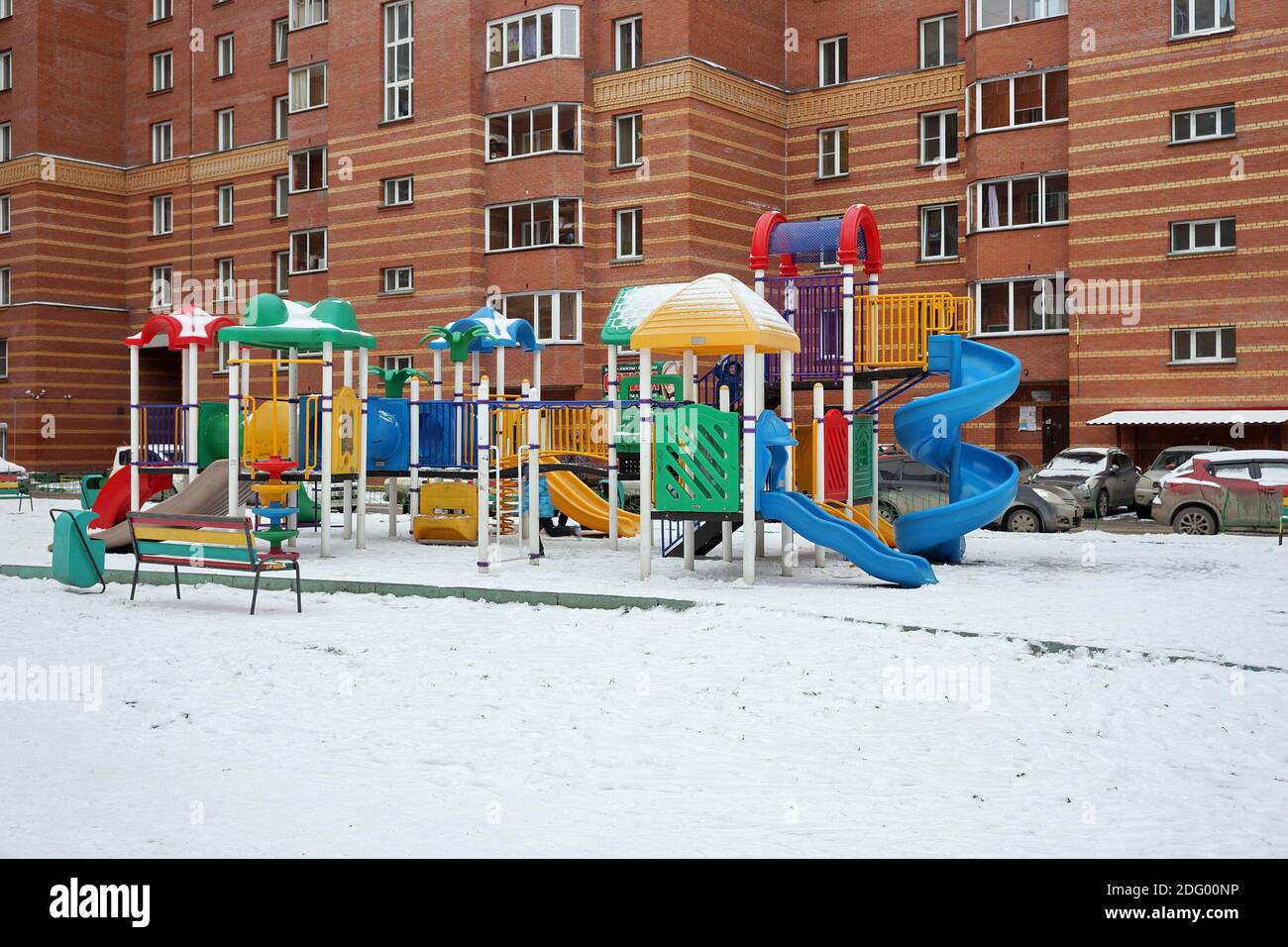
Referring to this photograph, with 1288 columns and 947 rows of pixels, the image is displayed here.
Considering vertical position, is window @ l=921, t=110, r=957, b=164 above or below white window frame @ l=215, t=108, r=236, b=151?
below

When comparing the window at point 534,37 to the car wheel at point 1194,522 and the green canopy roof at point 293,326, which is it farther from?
the car wheel at point 1194,522

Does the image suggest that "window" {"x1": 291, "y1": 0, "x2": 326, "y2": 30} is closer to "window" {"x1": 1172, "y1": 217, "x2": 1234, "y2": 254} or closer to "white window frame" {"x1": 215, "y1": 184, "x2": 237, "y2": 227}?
"white window frame" {"x1": 215, "y1": 184, "x2": 237, "y2": 227}

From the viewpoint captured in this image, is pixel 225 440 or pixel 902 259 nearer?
pixel 225 440

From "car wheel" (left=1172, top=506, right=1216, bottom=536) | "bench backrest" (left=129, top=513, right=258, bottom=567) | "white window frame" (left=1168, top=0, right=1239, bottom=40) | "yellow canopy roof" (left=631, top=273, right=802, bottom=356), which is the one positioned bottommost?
"car wheel" (left=1172, top=506, right=1216, bottom=536)

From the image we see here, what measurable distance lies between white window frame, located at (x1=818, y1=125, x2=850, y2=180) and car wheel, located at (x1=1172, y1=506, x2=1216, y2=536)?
61.9ft

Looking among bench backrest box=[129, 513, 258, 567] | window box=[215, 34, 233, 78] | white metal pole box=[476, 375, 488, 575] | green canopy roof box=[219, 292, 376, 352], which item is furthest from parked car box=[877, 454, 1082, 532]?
window box=[215, 34, 233, 78]

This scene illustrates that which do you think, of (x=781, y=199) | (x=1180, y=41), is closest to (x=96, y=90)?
(x=781, y=199)

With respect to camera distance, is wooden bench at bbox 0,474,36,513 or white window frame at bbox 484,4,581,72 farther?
white window frame at bbox 484,4,581,72

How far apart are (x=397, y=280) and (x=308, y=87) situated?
320 inches

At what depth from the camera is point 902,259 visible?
3769 cm

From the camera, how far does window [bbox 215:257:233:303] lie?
157 feet

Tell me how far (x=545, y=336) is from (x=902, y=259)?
1035cm
